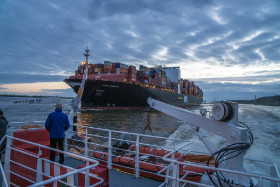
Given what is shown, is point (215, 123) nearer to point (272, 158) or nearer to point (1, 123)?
point (1, 123)

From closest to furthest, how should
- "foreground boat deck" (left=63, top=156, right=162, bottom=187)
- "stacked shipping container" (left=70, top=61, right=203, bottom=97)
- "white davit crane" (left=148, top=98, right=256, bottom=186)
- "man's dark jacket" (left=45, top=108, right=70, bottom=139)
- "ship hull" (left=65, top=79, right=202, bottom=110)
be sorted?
"white davit crane" (left=148, top=98, right=256, bottom=186)
"foreground boat deck" (left=63, top=156, right=162, bottom=187)
"man's dark jacket" (left=45, top=108, right=70, bottom=139)
"ship hull" (left=65, top=79, right=202, bottom=110)
"stacked shipping container" (left=70, top=61, right=203, bottom=97)

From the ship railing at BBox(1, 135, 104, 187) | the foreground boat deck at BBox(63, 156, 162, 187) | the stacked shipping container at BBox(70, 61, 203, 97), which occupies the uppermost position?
the stacked shipping container at BBox(70, 61, 203, 97)

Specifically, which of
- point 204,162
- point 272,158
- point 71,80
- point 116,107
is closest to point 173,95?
point 116,107

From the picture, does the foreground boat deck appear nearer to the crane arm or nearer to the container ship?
the crane arm

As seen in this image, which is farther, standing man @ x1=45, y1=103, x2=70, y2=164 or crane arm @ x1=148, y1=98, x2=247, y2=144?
standing man @ x1=45, y1=103, x2=70, y2=164

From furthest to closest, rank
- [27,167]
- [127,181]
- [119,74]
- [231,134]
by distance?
[119,74]
[127,181]
[231,134]
[27,167]

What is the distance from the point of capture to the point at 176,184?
2881mm

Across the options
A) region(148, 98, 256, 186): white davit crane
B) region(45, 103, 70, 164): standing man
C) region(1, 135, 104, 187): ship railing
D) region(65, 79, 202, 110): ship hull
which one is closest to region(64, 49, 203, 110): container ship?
region(65, 79, 202, 110): ship hull

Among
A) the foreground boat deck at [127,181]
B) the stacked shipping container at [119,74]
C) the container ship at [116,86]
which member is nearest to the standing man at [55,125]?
the foreground boat deck at [127,181]

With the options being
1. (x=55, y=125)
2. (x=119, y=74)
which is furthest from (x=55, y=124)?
(x=119, y=74)

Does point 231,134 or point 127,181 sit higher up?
point 231,134

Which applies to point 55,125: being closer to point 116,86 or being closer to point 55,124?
point 55,124

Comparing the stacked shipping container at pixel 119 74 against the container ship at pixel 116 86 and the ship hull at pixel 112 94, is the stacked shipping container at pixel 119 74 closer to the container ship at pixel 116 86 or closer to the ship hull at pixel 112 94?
the container ship at pixel 116 86

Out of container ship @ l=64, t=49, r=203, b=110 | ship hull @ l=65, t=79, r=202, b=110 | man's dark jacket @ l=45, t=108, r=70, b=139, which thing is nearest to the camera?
man's dark jacket @ l=45, t=108, r=70, b=139
